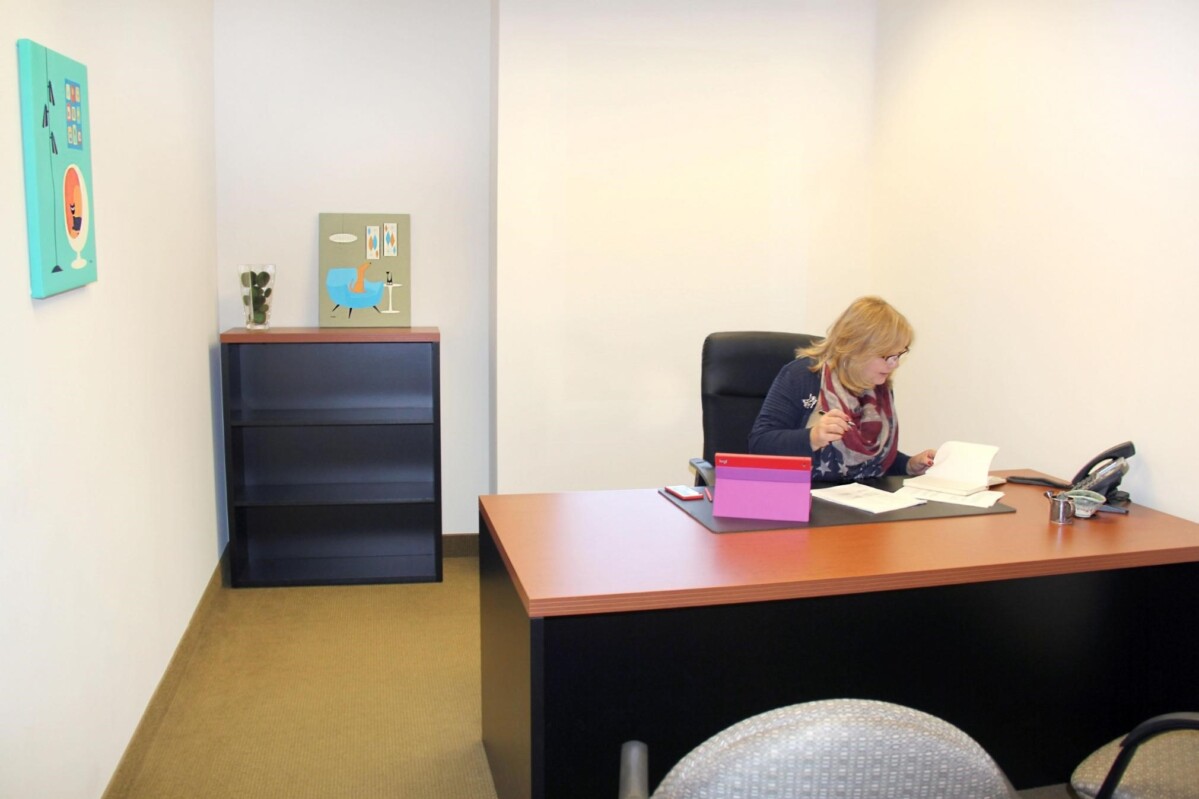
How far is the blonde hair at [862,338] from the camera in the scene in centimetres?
298

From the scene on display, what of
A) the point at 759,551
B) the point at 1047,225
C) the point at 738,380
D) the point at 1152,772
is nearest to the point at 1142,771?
the point at 1152,772

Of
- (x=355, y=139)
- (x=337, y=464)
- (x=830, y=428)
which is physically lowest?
(x=337, y=464)

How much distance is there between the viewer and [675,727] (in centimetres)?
242

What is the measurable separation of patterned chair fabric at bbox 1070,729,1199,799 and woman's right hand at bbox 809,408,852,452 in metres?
1.04

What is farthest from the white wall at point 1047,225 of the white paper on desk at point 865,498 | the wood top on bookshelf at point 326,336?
the wood top on bookshelf at point 326,336

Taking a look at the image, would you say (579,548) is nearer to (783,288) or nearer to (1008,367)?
(1008,367)

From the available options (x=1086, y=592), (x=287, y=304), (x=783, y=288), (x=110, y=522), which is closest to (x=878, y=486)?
(x=1086, y=592)

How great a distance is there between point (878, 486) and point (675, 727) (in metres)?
1.05

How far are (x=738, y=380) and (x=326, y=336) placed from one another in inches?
71.8

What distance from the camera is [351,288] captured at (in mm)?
4621

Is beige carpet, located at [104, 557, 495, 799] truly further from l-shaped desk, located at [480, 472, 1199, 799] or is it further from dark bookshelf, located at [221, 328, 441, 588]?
l-shaped desk, located at [480, 472, 1199, 799]

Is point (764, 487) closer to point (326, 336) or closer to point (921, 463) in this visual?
point (921, 463)

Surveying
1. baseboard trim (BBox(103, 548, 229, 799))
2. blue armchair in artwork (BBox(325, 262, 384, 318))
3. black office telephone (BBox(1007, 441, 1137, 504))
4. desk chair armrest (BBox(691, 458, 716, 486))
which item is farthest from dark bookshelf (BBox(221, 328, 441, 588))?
black office telephone (BBox(1007, 441, 1137, 504))

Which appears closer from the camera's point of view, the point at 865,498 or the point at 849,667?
the point at 849,667
